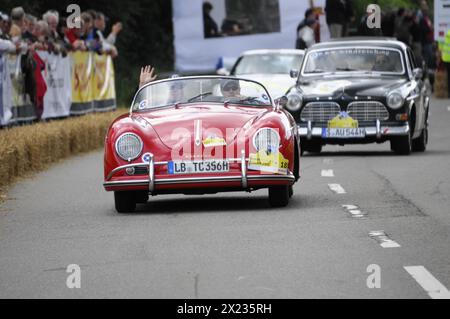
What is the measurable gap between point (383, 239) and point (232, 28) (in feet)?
98.7

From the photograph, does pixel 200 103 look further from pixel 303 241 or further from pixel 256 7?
pixel 256 7

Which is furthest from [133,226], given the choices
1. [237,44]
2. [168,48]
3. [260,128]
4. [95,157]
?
[168,48]

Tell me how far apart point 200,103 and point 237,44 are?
26355 mm

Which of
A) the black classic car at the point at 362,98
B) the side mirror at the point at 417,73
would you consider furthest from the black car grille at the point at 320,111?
the side mirror at the point at 417,73

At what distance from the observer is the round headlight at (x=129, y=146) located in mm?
13281

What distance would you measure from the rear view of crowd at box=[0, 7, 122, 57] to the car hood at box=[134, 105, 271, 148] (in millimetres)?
7529

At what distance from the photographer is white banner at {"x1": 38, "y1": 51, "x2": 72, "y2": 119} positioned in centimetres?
2442

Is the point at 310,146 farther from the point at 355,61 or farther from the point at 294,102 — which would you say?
the point at 355,61

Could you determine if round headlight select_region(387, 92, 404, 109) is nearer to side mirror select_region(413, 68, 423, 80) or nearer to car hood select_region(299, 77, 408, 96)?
car hood select_region(299, 77, 408, 96)

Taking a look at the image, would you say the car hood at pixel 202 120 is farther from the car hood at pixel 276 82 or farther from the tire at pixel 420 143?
the car hood at pixel 276 82

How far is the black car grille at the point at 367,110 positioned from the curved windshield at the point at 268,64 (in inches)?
334

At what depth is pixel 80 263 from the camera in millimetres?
9742

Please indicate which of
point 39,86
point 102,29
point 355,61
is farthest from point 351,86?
point 102,29

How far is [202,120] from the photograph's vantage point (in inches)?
529
